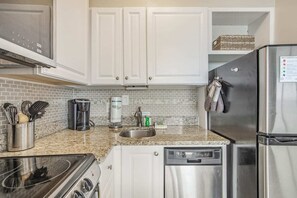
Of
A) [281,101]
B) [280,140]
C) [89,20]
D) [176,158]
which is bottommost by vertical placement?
[176,158]

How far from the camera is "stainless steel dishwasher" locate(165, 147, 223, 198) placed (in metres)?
1.64

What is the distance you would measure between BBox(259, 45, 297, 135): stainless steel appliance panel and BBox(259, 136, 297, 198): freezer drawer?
6 cm

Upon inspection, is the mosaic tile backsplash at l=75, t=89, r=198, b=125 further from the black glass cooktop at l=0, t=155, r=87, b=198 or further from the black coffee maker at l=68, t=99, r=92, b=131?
the black glass cooktop at l=0, t=155, r=87, b=198

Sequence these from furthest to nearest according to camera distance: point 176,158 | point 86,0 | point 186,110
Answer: point 186,110 → point 86,0 → point 176,158

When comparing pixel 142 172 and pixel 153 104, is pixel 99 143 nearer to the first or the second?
pixel 142 172

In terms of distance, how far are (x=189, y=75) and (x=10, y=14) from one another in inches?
60.4

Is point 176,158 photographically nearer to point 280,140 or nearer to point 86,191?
point 280,140

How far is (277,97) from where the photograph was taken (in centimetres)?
120

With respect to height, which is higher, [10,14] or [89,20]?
[89,20]

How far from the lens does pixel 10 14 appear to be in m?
0.75

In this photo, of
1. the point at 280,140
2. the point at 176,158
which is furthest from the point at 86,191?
the point at 280,140

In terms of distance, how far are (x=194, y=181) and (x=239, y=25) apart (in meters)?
1.73

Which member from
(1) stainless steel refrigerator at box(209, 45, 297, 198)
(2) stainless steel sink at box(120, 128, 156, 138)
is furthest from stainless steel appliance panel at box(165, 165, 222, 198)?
(2) stainless steel sink at box(120, 128, 156, 138)

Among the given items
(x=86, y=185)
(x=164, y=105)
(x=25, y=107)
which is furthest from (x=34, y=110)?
(x=164, y=105)
